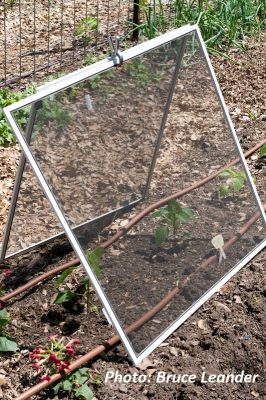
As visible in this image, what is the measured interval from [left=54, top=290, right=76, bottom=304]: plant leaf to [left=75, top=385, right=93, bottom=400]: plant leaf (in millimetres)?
530

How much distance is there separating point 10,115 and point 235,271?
158 centimetres

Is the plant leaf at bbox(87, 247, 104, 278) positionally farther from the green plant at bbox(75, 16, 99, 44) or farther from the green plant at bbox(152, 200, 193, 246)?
the green plant at bbox(75, 16, 99, 44)

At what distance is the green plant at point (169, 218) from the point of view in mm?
3453

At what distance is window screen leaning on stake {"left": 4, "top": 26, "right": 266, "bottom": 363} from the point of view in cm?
307

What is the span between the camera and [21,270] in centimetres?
395

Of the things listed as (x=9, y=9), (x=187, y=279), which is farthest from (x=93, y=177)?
(x=9, y=9)

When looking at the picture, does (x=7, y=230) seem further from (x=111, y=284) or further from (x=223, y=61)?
(x=223, y=61)

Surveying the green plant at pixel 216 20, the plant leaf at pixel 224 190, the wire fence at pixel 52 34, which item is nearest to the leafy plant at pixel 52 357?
the plant leaf at pixel 224 190

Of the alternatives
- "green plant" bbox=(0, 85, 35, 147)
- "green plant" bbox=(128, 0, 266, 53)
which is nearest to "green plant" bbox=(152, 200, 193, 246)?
"green plant" bbox=(0, 85, 35, 147)

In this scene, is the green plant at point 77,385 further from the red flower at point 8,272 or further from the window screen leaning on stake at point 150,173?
the red flower at point 8,272

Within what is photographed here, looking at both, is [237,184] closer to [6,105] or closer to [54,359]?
[54,359]

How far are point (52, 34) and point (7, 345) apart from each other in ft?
14.1

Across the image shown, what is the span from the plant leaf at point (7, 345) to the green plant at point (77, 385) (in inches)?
11.6

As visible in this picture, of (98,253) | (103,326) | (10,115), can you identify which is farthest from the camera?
(103,326)
